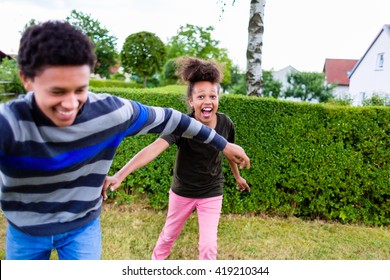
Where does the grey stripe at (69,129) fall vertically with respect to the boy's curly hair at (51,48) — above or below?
below

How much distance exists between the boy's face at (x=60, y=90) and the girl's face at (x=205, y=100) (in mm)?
1458

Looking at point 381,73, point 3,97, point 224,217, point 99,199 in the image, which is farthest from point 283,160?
point 381,73

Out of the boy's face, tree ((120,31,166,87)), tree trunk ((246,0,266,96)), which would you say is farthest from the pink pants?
tree ((120,31,166,87))

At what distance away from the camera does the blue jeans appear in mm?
1822

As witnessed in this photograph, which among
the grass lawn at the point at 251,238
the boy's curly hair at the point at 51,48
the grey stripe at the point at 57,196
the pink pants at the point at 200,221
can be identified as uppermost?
the boy's curly hair at the point at 51,48

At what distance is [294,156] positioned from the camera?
4.80 metres

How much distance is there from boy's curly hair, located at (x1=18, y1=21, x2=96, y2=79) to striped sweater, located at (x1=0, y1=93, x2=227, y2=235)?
7.0 inches

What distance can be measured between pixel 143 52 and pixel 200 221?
63.3 ft

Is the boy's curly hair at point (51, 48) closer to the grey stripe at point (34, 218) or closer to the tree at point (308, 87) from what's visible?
the grey stripe at point (34, 218)

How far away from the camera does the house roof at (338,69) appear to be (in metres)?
44.9

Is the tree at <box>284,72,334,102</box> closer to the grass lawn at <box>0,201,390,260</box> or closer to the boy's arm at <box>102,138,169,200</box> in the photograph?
the grass lawn at <box>0,201,390,260</box>

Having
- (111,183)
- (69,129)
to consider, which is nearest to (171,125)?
(111,183)

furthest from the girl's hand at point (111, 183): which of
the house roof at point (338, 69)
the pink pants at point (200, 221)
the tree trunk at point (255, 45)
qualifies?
the house roof at point (338, 69)

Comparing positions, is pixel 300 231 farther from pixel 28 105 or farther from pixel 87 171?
pixel 28 105
